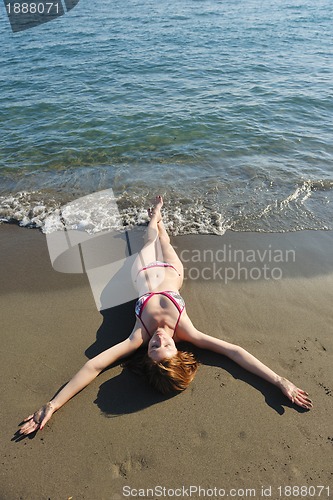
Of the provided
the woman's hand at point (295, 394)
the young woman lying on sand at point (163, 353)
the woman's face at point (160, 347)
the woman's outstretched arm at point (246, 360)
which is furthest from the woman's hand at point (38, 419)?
the woman's hand at point (295, 394)

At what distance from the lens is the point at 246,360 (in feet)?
13.5

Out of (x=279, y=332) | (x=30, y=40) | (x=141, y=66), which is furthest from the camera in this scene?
(x=30, y=40)

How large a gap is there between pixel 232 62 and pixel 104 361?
43.4ft

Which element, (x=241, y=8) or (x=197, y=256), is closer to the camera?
(x=197, y=256)

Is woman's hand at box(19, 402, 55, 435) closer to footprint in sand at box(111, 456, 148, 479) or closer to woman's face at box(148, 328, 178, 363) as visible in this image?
footprint in sand at box(111, 456, 148, 479)

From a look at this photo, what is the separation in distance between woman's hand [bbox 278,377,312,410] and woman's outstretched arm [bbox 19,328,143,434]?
1.64 metres

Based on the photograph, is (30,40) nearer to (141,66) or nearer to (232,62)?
(141,66)

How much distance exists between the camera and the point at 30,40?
17234 mm

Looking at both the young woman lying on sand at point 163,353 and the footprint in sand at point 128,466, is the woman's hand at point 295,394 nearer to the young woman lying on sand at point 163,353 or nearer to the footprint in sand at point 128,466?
the young woman lying on sand at point 163,353

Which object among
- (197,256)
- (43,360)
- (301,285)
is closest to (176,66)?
(197,256)

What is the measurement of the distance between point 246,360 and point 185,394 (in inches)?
30.0

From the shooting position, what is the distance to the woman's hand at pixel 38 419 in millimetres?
3572

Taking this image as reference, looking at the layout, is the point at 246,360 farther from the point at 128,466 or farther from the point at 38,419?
the point at 38,419

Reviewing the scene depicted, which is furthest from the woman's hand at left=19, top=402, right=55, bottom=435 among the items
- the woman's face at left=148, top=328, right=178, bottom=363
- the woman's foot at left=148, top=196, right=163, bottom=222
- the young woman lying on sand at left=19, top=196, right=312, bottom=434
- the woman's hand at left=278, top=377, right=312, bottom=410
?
the woman's foot at left=148, top=196, right=163, bottom=222
